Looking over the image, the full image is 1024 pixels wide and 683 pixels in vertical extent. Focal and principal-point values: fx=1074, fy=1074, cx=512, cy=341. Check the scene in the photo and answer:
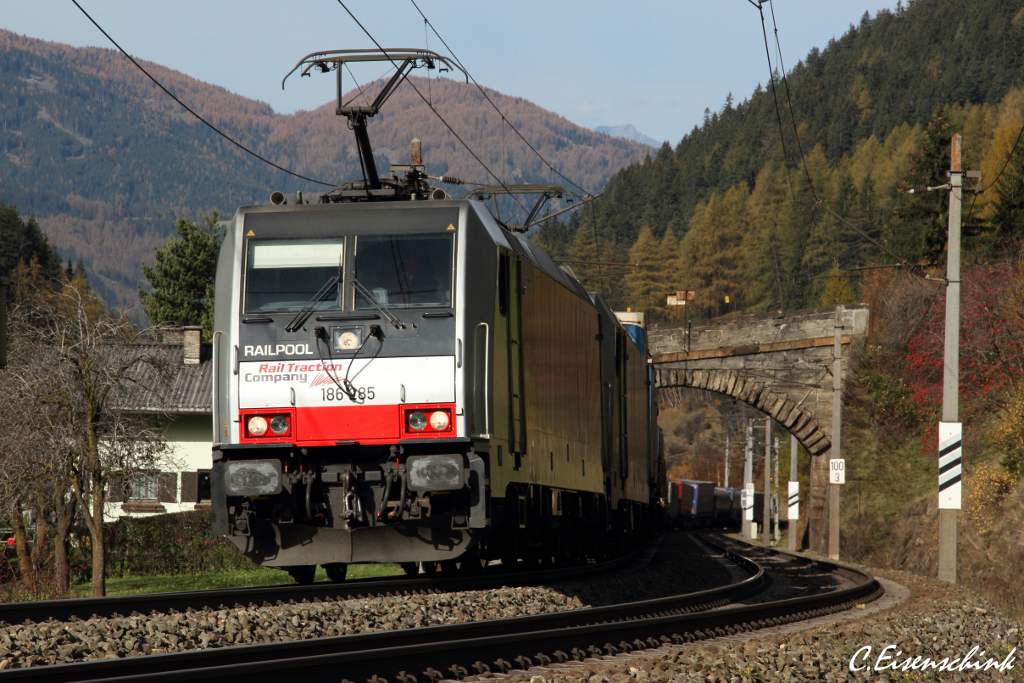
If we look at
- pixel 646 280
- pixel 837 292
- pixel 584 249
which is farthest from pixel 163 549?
pixel 646 280

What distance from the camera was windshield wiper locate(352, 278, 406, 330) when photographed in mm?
9008

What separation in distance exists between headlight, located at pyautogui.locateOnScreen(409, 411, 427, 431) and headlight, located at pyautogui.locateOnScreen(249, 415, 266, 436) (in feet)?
4.09

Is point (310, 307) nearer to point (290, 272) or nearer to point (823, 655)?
point (290, 272)

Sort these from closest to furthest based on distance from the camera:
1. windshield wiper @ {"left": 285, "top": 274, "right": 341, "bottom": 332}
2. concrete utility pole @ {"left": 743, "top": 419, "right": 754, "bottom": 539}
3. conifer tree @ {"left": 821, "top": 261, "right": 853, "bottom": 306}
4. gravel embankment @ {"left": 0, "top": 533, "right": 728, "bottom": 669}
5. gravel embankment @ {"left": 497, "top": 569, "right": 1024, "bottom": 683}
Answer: gravel embankment @ {"left": 497, "top": 569, "right": 1024, "bottom": 683} < gravel embankment @ {"left": 0, "top": 533, "right": 728, "bottom": 669} < windshield wiper @ {"left": 285, "top": 274, "right": 341, "bottom": 332} < concrete utility pole @ {"left": 743, "top": 419, "right": 754, "bottom": 539} < conifer tree @ {"left": 821, "top": 261, "right": 853, "bottom": 306}

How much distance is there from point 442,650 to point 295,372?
3248 mm

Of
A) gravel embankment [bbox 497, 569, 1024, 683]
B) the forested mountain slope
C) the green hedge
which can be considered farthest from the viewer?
the forested mountain slope

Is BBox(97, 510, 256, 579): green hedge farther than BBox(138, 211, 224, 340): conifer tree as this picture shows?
No

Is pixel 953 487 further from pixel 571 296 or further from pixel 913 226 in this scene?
pixel 913 226

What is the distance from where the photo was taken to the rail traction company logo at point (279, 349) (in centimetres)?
905

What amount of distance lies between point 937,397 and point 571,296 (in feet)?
81.1

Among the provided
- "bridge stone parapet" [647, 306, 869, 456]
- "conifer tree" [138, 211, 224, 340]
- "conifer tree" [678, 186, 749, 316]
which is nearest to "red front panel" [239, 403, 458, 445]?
"bridge stone parapet" [647, 306, 869, 456]

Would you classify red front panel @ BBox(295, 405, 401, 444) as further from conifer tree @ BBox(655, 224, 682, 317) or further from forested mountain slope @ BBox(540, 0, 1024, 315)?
conifer tree @ BBox(655, 224, 682, 317)

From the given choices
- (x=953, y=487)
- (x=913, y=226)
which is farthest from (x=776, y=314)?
(x=953, y=487)

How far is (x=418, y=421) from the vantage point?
8875 millimetres
